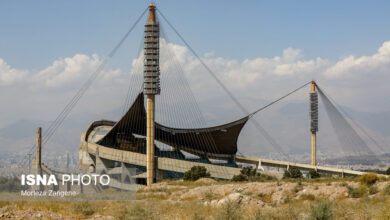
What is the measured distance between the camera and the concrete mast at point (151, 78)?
45.3m

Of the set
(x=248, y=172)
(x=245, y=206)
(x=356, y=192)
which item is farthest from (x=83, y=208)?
(x=248, y=172)

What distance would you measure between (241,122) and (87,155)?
2167cm

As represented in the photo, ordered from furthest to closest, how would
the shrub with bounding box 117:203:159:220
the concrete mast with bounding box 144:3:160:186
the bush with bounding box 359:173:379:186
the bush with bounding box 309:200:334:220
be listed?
the concrete mast with bounding box 144:3:160:186, the bush with bounding box 359:173:379:186, the shrub with bounding box 117:203:159:220, the bush with bounding box 309:200:334:220

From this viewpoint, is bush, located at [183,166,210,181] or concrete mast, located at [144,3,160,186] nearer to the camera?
bush, located at [183,166,210,181]

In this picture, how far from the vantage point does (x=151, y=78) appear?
149 ft

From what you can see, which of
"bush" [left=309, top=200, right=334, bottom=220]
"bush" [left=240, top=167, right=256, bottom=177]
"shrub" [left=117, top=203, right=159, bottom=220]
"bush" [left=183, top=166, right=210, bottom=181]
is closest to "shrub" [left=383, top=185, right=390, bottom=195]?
"bush" [left=309, top=200, right=334, bottom=220]

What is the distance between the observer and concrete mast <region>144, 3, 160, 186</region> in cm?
4534

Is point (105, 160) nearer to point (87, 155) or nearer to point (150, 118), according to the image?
point (87, 155)

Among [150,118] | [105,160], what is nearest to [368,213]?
[150,118]

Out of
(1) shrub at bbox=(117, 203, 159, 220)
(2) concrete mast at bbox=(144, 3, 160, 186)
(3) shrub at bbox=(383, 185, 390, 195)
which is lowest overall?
(3) shrub at bbox=(383, 185, 390, 195)

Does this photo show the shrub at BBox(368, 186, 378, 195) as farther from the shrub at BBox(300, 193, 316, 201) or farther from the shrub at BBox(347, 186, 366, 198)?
the shrub at BBox(300, 193, 316, 201)

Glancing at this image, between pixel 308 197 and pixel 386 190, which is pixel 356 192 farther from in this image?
pixel 308 197

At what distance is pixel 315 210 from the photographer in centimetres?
1325

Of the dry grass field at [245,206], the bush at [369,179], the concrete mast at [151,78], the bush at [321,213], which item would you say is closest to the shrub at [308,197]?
the dry grass field at [245,206]
